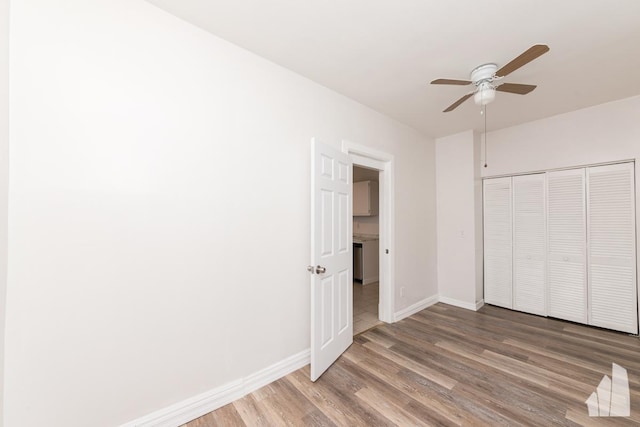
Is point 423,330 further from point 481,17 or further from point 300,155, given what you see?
point 481,17

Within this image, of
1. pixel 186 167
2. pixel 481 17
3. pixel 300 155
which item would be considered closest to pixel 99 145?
pixel 186 167

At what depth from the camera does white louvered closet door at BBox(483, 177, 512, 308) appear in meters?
3.74

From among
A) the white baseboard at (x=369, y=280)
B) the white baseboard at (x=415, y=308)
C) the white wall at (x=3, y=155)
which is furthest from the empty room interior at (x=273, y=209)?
the white baseboard at (x=369, y=280)

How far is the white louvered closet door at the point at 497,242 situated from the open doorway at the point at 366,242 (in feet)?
5.49

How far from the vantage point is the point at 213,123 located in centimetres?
183

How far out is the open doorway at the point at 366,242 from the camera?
15.1 feet

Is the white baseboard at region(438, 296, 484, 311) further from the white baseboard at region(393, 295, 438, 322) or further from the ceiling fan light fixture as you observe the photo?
the ceiling fan light fixture

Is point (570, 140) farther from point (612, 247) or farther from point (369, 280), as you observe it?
point (369, 280)

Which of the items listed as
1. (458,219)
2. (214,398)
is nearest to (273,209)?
(214,398)

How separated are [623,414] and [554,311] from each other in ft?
6.41

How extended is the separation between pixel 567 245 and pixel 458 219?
1257mm

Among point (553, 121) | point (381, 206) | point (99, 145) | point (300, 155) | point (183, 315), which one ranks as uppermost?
point (553, 121)

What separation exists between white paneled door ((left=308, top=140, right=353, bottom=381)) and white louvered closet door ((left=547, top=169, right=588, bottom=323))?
2.82 meters

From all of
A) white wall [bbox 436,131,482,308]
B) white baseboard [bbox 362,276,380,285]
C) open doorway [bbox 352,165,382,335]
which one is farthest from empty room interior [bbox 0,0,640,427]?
white baseboard [bbox 362,276,380,285]
